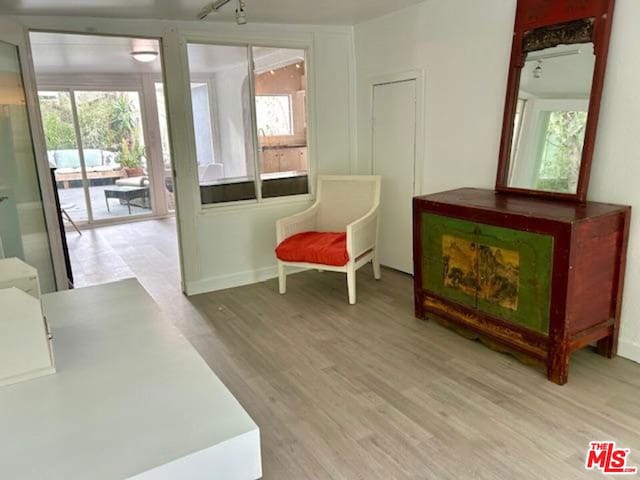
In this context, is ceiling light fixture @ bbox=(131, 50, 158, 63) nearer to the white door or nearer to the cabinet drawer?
the white door

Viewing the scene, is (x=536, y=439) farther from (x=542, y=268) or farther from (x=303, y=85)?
(x=303, y=85)

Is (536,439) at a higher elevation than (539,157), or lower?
lower

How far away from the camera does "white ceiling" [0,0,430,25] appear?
2949 millimetres

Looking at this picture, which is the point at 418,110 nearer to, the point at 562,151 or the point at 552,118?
the point at 552,118

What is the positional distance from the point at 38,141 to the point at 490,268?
3166 mm

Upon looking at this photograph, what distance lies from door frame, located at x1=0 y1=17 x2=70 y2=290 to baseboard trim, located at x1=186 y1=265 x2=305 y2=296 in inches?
38.9

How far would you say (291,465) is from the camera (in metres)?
1.91

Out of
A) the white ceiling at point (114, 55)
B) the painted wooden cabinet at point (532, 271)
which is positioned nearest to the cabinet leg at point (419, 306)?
the painted wooden cabinet at point (532, 271)

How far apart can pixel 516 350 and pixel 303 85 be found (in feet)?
9.40

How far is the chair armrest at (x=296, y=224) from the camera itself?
384 centimetres

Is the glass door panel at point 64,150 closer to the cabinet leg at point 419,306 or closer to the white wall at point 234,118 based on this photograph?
the white wall at point 234,118

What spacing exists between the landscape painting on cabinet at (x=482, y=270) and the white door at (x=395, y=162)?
3.83 feet

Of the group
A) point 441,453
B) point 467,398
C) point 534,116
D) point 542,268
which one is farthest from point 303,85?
point 441,453

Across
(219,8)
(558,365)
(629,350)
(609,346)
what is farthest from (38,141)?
(629,350)
